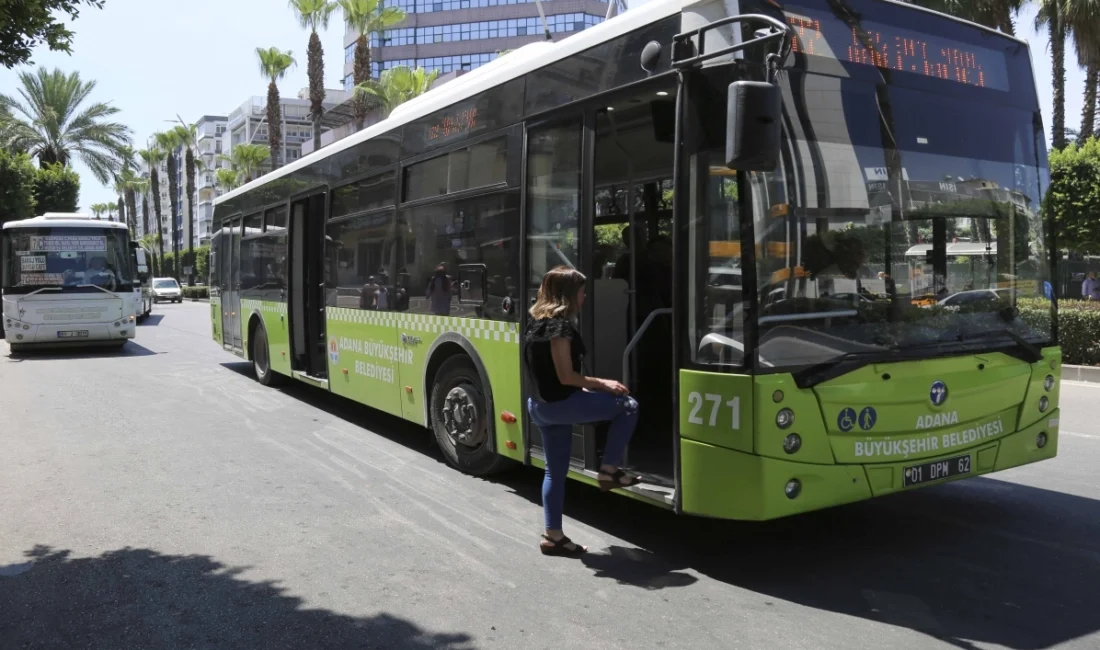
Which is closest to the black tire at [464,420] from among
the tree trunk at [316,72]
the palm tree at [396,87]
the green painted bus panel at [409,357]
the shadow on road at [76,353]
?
the green painted bus panel at [409,357]

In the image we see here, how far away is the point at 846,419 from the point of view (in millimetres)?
4586

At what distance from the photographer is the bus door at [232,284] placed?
13.7 metres

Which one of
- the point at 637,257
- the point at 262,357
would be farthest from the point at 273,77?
the point at 637,257

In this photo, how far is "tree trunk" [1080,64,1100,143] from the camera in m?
24.1

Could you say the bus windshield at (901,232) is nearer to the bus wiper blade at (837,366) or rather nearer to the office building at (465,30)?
the bus wiper blade at (837,366)

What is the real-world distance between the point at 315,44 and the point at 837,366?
35401mm

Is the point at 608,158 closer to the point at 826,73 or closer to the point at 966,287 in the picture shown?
the point at 826,73

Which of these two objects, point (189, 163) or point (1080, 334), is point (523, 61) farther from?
point (189, 163)

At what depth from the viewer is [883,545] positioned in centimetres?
528

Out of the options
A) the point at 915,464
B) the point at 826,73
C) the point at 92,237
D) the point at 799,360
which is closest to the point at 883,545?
the point at 915,464

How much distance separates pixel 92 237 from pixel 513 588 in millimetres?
16653

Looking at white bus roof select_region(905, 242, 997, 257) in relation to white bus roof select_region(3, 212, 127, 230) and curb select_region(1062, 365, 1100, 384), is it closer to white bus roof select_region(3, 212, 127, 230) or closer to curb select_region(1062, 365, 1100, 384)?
curb select_region(1062, 365, 1100, 384)

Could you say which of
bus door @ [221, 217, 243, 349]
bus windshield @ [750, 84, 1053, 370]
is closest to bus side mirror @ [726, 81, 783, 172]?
bus windshield @ [750, 84, 1053, 370]

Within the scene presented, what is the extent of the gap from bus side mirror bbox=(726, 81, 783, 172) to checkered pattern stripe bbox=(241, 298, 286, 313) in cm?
838
